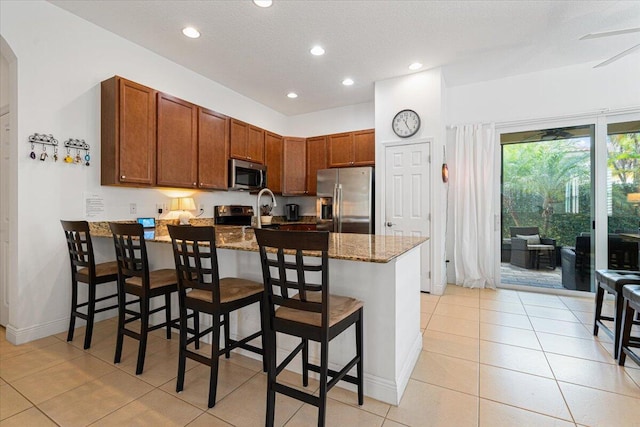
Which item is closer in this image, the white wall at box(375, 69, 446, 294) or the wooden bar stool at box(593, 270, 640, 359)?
the wooden bar stool at box(593, 270, 640, 359)

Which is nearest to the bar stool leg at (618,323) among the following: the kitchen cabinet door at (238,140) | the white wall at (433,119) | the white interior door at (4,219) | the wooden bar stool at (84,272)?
the white wall at (433,119)

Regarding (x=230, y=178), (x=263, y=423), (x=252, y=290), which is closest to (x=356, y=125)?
(x=230, y=178)

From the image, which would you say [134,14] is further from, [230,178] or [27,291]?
[27,291]

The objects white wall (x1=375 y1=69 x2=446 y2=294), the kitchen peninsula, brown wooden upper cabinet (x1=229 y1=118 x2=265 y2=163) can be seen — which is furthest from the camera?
brown wooden upper cabinet (x1=229 y1=118 x2=265 y2=163)

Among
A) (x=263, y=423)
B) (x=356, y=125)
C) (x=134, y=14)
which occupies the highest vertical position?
(x=134, y=14)

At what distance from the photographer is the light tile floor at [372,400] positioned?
1595 millimetres

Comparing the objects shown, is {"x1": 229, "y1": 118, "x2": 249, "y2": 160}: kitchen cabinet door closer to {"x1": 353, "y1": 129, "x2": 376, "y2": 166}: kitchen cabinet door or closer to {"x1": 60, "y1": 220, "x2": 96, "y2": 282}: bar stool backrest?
{"x1": 353, "y1": 129, "x2": 376, "y2": 166}: kitchen cabinet door

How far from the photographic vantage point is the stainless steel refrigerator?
4332 mm

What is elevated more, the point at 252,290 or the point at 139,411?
the point at 252,290

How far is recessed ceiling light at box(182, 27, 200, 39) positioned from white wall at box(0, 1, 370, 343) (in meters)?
0.74

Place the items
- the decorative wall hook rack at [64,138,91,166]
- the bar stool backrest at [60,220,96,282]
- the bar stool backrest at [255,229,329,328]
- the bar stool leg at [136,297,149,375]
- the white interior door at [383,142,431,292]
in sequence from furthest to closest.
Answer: the white interior door at [383,142,431,292], the decorative wall hook rack at [64,138,91,166], the bar stool backrest at [60,220,96,282], the bar stool leg at [136,297,149,375], the bar stool backrest at [255,229,329,328]

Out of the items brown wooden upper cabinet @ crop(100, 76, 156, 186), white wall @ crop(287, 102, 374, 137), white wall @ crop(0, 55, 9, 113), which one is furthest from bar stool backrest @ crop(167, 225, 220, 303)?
white wall @ crop(287, 102, 374, 137)

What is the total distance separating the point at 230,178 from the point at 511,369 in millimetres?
3732

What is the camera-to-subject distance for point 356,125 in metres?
5.14
